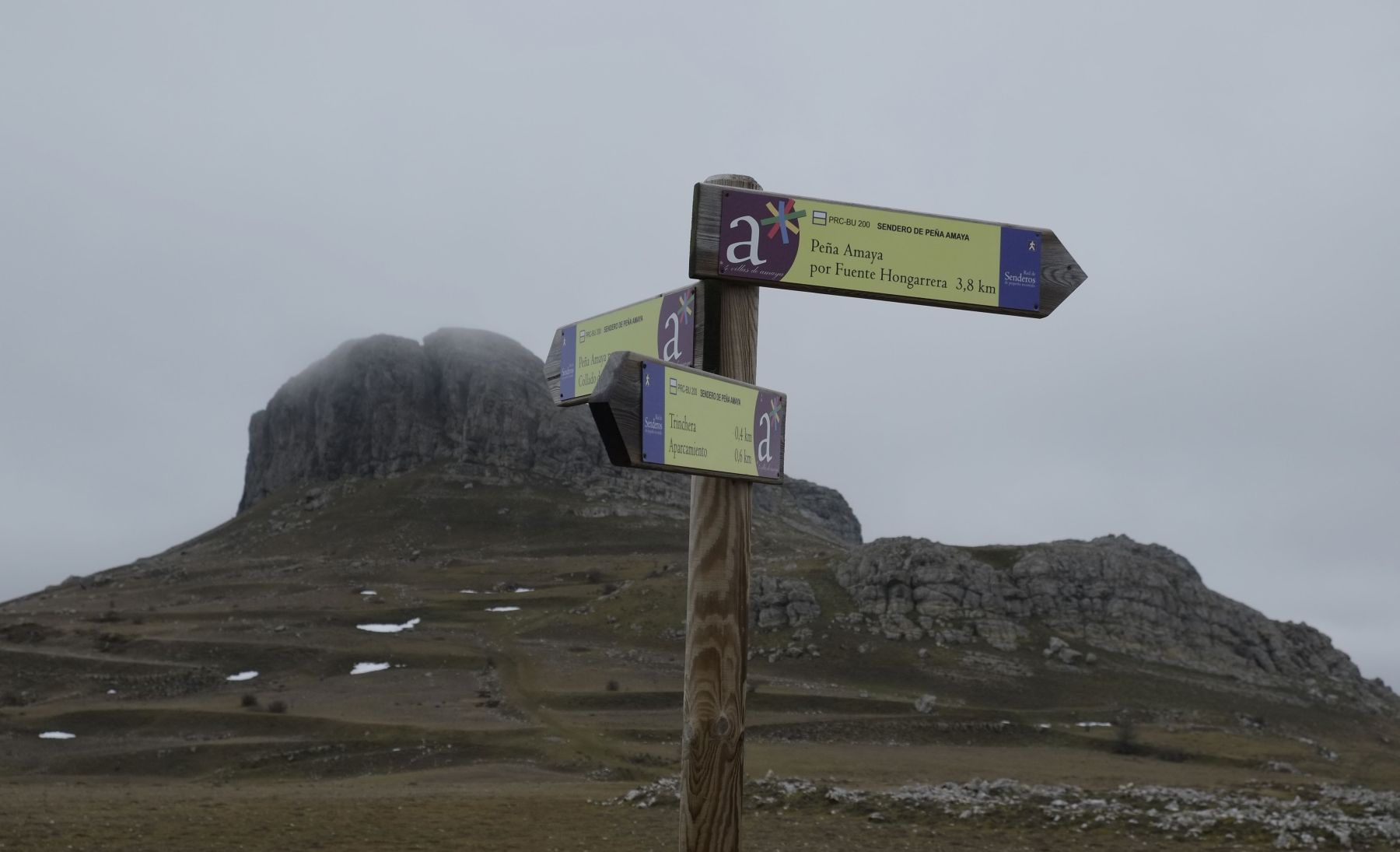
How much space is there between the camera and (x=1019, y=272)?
505cm

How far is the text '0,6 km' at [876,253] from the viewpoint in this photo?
4645 millimetres

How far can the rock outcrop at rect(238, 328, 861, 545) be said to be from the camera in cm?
13075

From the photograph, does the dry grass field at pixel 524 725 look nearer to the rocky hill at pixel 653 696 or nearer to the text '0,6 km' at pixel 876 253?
the rocky hill at pixel 653 696

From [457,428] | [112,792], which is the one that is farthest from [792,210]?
[457,428]

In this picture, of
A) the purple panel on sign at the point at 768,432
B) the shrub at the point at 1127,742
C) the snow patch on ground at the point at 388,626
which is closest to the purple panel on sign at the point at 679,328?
the purple panel on sign at the point at 768,432

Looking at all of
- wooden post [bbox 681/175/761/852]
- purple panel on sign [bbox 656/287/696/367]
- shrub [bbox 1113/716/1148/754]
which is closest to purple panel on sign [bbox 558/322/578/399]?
purple panel on sign [bbox 656/287/696/367]

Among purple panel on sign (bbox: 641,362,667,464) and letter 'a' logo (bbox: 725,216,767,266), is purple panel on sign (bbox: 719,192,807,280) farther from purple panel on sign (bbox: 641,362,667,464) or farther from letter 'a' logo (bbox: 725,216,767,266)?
purple panel on sign (bbox: 641,362,667,464)

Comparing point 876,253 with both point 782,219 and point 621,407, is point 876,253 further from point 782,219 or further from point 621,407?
point 621,407

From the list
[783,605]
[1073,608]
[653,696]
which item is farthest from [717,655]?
[1073,608]

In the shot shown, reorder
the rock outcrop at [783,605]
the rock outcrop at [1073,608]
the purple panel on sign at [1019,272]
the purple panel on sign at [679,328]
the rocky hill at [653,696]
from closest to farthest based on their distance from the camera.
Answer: the purple panel on sign at [679,328] < the purple panel on sign at [1019,272] < the rocky hill at [653,696] < the rock outcrop at [783,605] < the rock outcrop at [1073,608]

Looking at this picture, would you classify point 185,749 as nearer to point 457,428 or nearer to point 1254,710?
point 1254,710

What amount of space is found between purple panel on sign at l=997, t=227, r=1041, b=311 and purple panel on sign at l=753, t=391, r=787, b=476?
47.4 inches

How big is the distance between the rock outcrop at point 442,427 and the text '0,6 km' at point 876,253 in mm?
115479

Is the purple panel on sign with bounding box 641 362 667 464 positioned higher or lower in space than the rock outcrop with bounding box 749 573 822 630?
higher
